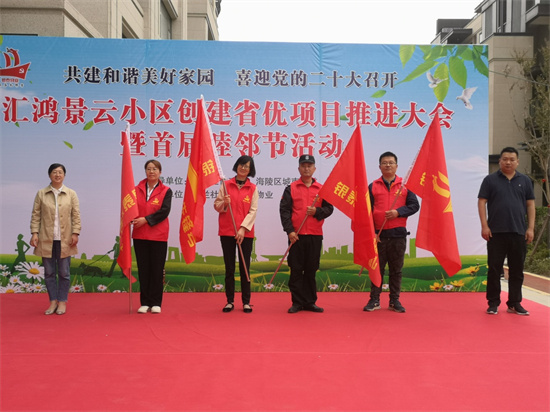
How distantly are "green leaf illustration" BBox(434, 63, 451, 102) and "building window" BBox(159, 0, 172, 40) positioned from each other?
753 cm

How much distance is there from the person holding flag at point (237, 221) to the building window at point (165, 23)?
7.94 meters

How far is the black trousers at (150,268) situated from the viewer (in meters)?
4.45

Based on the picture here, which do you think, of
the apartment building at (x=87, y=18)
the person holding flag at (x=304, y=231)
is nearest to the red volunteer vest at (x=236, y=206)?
the person holding flag at (x=304, y=231)

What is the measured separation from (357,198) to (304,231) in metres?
0.51

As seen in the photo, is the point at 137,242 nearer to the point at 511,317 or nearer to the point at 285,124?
the point at 285,124

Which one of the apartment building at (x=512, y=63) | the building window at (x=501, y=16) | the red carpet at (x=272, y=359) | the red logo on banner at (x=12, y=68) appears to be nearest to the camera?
the red carpet at (x=272, y=359)

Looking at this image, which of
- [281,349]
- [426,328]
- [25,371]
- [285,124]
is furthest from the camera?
[285,124]

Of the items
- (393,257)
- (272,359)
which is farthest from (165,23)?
(272,359)

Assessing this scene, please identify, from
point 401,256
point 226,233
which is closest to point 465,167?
point 401,256

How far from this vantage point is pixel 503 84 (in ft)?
51.8

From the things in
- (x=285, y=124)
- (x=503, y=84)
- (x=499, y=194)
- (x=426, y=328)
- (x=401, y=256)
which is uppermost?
(x=503, y=84)

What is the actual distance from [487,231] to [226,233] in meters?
2.14

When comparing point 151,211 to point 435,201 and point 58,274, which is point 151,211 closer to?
point 58,274

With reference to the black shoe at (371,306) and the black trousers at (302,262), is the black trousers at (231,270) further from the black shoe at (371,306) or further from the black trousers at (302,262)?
the black shoe at (371,306)
